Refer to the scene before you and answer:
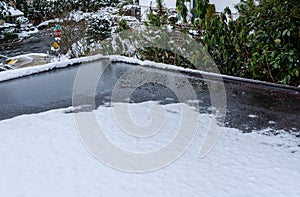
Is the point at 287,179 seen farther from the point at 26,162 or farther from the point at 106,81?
the point at 106,81

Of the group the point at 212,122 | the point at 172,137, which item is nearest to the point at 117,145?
the point at 172,137

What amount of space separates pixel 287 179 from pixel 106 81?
2663 millimetres

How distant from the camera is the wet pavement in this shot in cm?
333

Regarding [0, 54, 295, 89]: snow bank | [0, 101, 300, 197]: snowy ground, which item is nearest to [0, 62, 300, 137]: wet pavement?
[0, 54, 295, 89]: snow bank

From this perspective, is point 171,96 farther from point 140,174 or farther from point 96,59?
point 96,59

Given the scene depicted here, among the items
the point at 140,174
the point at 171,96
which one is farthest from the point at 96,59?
the point at 140,174

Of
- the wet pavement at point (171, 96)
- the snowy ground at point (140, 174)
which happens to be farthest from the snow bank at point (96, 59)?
the snowy ground at point (140, 174)

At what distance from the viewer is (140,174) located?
243 cm

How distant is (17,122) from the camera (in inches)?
127

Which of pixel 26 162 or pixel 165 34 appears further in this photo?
pixel 165 34

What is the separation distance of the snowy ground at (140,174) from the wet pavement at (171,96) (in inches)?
12.1

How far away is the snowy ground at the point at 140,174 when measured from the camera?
2.23 metres

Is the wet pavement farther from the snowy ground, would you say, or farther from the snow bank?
the snowy ground

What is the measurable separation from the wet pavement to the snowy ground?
12.1 inches
